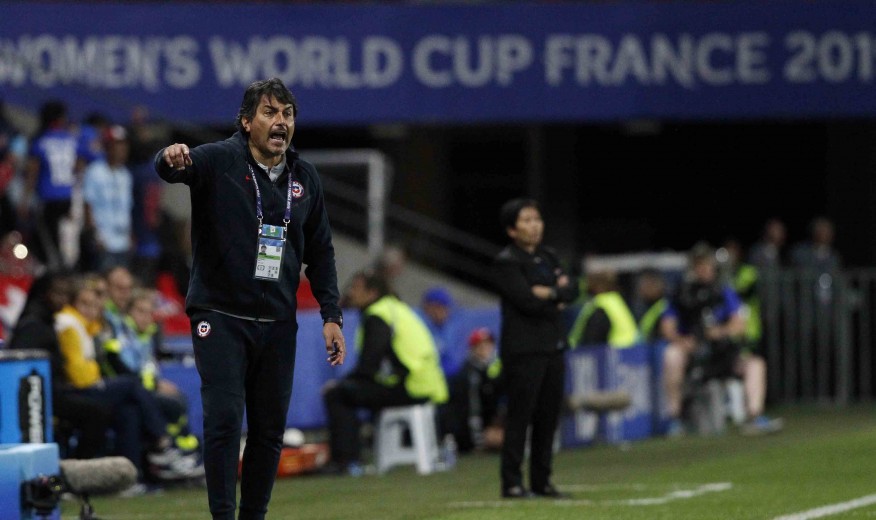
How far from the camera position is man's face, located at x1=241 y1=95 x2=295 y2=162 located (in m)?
7.92

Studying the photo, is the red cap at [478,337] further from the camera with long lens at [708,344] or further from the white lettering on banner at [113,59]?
the white lettering on banner at [113,59]

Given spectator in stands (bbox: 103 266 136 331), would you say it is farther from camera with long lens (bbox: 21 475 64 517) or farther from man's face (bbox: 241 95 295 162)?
man's face (bbox: 241 95 295 162)

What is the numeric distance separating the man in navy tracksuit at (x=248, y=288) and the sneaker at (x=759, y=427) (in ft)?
35.5

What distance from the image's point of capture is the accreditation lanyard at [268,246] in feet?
26.0

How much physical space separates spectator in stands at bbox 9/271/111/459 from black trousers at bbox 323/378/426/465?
249 cm

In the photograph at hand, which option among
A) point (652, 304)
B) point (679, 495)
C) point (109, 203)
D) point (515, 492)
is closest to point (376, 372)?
point (515, 492)

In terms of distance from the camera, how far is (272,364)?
26.3ft

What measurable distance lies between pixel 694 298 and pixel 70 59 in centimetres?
748

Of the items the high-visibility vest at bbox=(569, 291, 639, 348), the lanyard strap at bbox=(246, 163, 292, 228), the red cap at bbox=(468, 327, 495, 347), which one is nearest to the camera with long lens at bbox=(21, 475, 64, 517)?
the lanyard strap at bbox=(246, 163, 292, 228)

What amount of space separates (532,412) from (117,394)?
3252mm

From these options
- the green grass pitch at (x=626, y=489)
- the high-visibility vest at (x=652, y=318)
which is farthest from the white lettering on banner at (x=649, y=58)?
the green grass pitch at (x=626, y=489)

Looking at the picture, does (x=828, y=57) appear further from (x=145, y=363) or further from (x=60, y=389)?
(x=60, y=389)

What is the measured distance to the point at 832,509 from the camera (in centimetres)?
1021

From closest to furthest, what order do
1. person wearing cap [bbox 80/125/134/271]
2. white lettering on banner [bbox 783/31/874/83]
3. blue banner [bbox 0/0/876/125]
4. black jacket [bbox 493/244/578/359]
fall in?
black jacket [bbox 493/244/578/359] < person wearing cap [bbox 80/125/134/271] < blue banner [bbox 0/0/876/125] < white lettering on banner [bbox 783/31/874/83]
